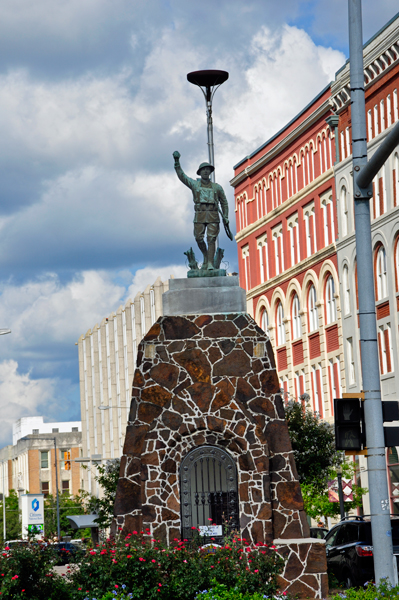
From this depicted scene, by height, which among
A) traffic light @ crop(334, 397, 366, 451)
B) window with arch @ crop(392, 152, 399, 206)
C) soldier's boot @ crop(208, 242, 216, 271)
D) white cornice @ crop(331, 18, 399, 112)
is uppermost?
white cornice @ crop(331, 18, 399, 112)

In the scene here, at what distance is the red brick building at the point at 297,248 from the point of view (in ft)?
175

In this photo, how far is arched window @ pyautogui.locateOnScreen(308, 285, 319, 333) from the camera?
182ft

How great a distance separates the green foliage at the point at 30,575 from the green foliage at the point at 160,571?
0.35 metres

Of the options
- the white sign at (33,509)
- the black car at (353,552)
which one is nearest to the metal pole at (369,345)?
the black car at (353,552)

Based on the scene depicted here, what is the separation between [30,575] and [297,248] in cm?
4295

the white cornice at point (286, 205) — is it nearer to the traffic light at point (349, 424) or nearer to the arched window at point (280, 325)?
the arched window at point (280, 325)

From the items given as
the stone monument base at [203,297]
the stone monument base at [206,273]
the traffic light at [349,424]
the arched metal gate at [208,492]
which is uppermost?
the stone monument base at [206,273]

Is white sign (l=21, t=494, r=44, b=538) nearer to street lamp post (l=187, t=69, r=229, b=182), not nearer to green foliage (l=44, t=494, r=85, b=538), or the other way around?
street lamp post (l=187, t=69, r=229, b=182)

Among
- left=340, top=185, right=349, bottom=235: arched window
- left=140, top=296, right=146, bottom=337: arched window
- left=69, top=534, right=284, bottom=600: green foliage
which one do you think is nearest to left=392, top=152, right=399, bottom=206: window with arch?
left=340, top=185, right=349, bottom=235: arched window

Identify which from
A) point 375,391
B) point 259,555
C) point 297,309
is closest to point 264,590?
point 259,555

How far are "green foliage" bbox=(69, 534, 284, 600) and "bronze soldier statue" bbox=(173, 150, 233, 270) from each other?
22.3 feet

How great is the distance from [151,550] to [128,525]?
3.49m

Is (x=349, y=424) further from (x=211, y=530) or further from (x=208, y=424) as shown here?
(x=211, y=530)

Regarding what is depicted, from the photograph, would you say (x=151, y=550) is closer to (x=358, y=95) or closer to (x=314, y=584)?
(x=314, y=584)
